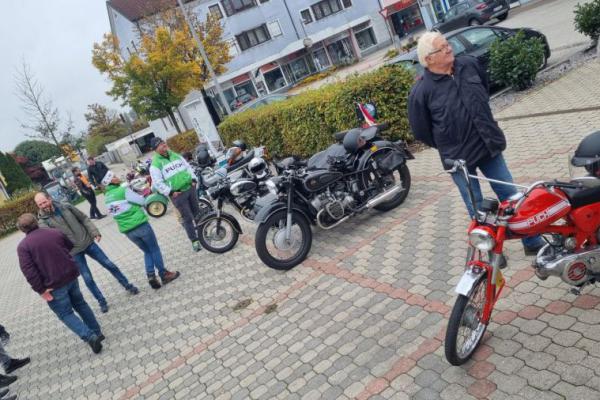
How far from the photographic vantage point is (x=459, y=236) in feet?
16.3

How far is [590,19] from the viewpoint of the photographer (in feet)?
32.7

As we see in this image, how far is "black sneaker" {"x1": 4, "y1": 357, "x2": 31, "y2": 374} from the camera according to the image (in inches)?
243

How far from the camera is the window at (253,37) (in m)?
38.6

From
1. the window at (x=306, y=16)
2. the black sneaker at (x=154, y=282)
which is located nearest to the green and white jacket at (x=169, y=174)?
the black sneaker at (x=154, y=282)

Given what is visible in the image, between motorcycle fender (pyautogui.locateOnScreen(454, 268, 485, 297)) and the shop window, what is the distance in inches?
1605

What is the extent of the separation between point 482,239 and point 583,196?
2.30 ft

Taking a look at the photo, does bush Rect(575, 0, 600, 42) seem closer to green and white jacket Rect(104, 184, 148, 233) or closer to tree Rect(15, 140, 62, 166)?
green and white jacket Rect(104, 184, 148, 233)

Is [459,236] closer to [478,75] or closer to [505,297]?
[505,297]

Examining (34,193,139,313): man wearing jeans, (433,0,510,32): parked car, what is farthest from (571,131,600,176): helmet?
(433,0,510,32): parked car

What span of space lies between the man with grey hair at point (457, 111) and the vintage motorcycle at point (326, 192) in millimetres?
1993

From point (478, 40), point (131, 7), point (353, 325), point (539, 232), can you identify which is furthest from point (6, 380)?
point (131, 7)

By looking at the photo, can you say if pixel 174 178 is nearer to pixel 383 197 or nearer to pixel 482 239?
pixel 383 197

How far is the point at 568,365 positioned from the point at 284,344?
91.3 inches

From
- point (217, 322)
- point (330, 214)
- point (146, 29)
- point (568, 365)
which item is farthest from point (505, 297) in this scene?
point (146, 29)
